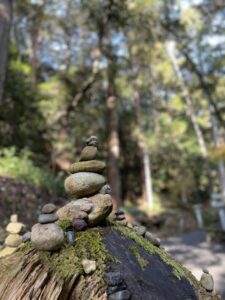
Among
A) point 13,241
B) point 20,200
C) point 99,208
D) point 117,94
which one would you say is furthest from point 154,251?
point 117,94

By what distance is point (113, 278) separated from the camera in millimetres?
2346

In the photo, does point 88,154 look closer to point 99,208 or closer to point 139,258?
point 99,208

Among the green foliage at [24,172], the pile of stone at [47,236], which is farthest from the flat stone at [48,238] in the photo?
the green foliage at [24,172]

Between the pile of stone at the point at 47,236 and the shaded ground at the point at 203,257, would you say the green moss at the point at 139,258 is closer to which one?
the pile of stone at the point at 47,236

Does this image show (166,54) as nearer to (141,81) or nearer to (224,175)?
(141,81)

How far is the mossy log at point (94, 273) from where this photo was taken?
89.3 inches

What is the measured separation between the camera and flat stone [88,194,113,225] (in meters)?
2.90

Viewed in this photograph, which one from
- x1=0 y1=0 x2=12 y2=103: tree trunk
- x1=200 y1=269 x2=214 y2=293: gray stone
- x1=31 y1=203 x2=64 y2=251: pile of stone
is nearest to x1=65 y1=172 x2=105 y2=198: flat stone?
x1=31 y1=203 x2=64 y2=251: pile of stone

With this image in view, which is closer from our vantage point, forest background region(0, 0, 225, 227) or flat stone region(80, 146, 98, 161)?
flat stone region(80, 146, 98, 161)

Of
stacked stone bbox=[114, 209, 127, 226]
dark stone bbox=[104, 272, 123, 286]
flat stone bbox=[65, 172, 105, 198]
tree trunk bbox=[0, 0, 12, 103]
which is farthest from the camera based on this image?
tree trunk bbox=[0, 0, 12, 103]

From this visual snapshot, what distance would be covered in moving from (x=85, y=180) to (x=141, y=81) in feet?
55.9

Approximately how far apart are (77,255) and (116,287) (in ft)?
1.33

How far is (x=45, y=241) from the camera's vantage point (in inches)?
96.4

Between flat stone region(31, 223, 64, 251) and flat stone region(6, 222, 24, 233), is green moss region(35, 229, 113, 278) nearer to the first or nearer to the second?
flat stone region(31, 223, 64, 251)
